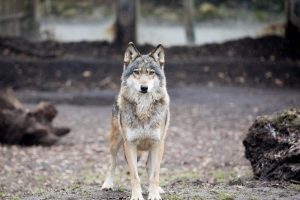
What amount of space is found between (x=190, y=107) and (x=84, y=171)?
641 cm

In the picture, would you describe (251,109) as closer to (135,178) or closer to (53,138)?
(53,138)

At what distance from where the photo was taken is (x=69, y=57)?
20828 millimetres

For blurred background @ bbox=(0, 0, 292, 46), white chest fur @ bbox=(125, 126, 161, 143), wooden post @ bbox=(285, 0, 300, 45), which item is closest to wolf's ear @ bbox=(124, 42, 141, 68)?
white chest fur @ bbox=(125, 126, 161, 143)

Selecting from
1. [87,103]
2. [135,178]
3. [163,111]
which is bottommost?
[87,103]

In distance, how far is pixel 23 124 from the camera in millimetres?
12898

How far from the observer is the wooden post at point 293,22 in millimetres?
21203

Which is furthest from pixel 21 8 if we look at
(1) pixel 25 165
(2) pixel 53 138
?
(1) pixel 25 165

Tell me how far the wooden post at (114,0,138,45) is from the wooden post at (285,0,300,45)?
15.5 ft

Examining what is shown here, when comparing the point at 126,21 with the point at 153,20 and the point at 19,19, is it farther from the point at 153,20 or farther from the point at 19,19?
the point at 153,20

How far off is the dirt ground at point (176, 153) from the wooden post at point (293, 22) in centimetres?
312

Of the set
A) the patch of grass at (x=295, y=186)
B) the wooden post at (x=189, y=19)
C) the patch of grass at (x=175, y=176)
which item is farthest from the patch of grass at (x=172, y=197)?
the wooden post at (x=189, y=19)

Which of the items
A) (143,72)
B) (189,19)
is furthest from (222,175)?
(189,19)

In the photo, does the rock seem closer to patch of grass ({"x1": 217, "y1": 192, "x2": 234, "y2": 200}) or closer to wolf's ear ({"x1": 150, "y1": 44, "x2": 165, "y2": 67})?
patch of grass ({"x1": 217, "y1": 192, "x2": 234, "y2": 200})

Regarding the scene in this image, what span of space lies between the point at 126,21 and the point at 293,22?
5.13 metres
